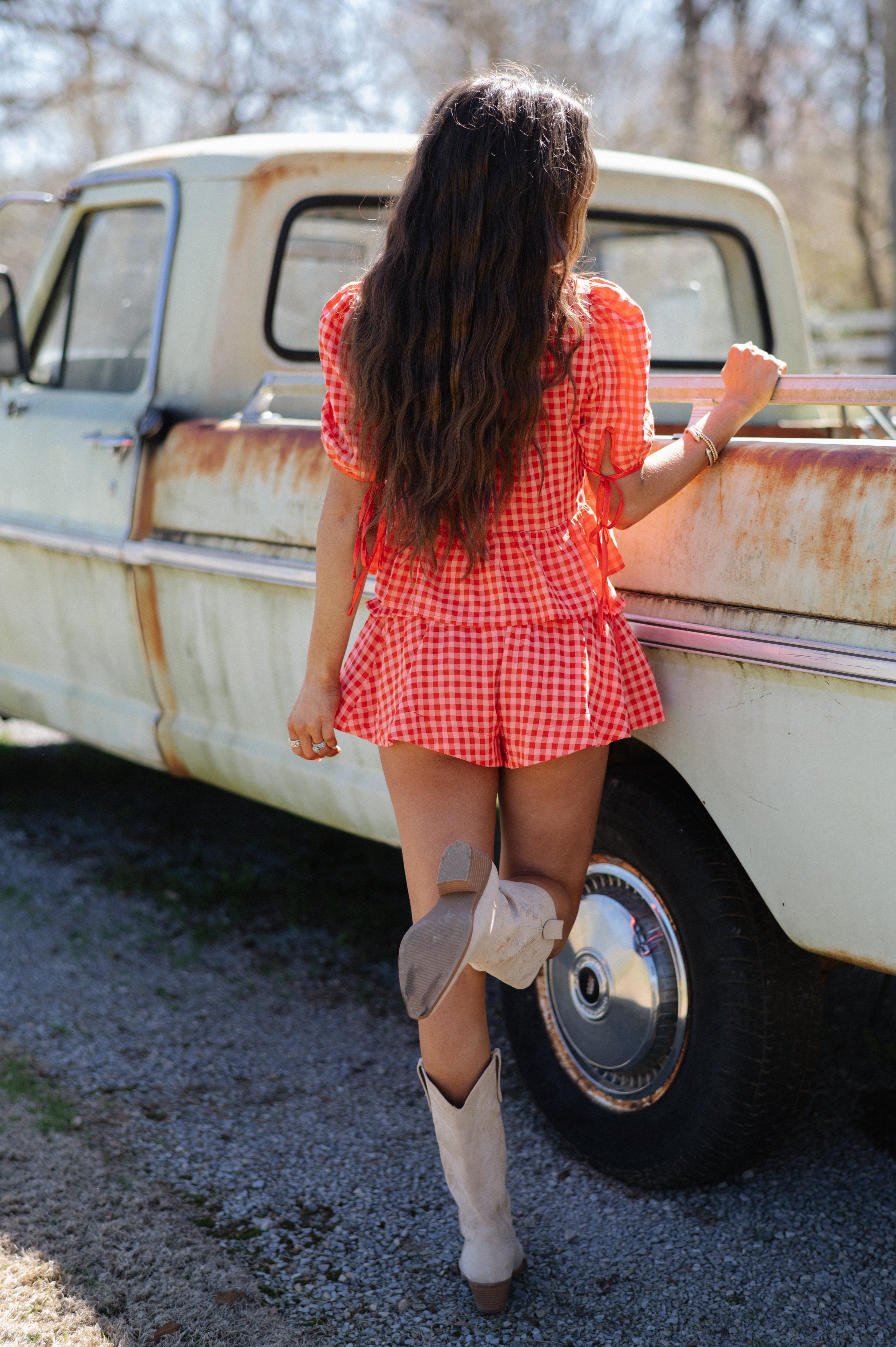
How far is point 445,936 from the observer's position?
69.9 inches

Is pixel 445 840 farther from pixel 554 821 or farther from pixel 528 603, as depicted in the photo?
pixel 528 603

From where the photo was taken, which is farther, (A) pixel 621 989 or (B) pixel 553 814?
(A) pixel 621 989

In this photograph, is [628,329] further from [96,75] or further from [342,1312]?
[96,75]

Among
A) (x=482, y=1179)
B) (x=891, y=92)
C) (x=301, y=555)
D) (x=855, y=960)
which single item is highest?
(x=891, y=92)

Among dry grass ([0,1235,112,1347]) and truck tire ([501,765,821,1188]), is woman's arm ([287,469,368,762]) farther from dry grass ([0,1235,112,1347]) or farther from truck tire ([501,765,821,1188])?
dry grass ([0,1235,112,1347])

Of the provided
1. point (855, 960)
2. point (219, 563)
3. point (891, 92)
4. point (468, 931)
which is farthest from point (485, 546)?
point (891, 92)

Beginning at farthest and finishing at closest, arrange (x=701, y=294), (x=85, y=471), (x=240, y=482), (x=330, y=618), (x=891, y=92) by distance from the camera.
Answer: (x=891, y=92) < (x=701, y=294) < (x=85, y=471) < (x=240, y=482) < (x=330, y=618)

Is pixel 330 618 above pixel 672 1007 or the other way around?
above

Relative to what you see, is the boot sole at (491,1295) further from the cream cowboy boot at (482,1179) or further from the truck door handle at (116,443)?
the truck door handle at (116,443)

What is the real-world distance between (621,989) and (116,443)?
1.96 metres

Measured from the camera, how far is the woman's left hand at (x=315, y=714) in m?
2.04

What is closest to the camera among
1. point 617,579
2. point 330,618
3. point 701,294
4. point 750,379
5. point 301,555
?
point 330,618

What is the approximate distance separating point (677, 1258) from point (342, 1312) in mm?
588

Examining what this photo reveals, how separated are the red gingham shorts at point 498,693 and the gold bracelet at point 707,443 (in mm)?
367
